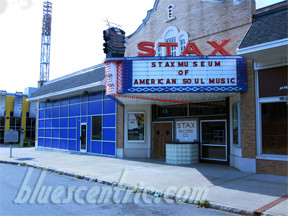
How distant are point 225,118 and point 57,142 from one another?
49.1 ft

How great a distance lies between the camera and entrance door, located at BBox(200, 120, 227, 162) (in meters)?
12.9

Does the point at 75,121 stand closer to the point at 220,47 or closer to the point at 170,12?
the point at 170,12

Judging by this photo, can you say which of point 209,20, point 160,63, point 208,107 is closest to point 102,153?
point 208,107

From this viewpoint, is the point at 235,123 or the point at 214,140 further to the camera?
the point at 214,140

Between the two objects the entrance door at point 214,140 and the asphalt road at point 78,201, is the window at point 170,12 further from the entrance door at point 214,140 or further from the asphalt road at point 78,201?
the asphalt road at point 78,201

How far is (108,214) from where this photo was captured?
19.7 ft

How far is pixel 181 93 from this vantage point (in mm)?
11367

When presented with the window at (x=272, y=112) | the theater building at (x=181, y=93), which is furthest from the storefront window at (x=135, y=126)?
the window at (x=272, y=112)

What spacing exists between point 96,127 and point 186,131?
22.5ft

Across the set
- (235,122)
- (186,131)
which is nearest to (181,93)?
(235,122)

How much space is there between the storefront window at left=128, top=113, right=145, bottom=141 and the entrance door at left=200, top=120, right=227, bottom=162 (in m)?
3.89

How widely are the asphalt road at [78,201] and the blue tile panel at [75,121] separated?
8.06m

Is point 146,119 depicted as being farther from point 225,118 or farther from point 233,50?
point 233,50

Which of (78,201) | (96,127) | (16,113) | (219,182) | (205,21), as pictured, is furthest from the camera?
(16,113)
